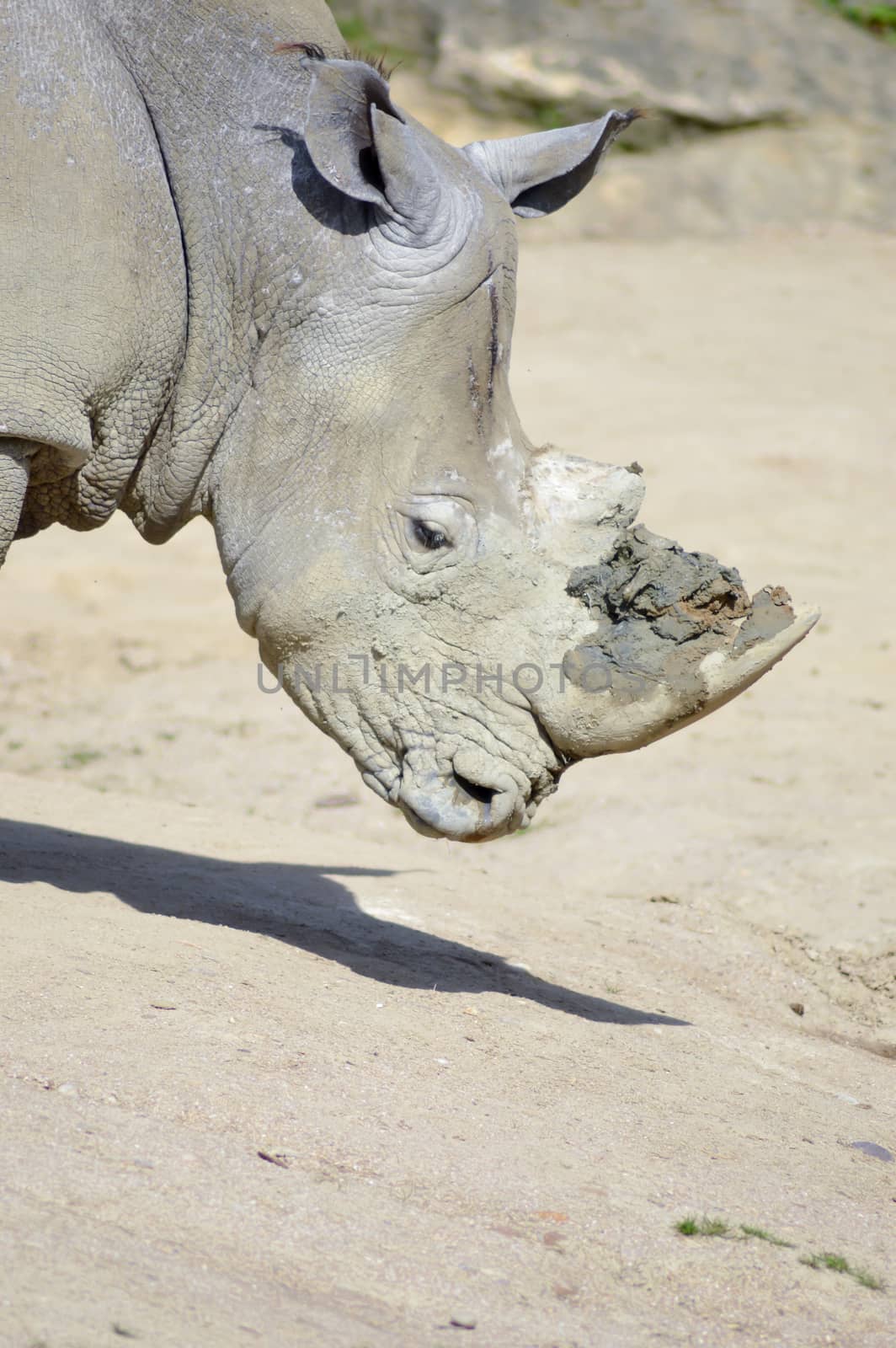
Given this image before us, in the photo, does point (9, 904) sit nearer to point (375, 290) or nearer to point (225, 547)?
point (225, 547)

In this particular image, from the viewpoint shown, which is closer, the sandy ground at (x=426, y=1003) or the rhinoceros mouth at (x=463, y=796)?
the sandy ground at (x=426, y=1003)

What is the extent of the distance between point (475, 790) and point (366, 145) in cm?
179

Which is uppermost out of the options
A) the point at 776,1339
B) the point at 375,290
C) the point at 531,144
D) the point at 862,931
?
the point at 531,144

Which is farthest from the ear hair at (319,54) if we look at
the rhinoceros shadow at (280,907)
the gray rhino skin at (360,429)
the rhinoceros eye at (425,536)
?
the rhinoceros shadow at (280,907)

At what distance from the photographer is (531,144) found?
4809 mm

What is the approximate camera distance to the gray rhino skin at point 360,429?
4242 millimetres

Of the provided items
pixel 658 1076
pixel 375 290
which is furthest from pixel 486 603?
pixel 658 1076

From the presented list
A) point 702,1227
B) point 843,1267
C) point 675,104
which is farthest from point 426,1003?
point 675,104

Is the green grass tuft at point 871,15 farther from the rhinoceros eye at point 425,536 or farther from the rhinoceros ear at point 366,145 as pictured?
the rhinoceros eye at point 425,536

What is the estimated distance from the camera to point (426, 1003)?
4.70 m

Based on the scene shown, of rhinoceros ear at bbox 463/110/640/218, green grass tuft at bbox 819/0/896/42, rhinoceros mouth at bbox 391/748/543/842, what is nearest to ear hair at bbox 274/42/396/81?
rhinoceros ear at bbox 463/110/640/218

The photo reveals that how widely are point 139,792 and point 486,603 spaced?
402 centimetres

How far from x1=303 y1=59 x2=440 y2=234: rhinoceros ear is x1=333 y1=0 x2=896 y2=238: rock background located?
1288cm

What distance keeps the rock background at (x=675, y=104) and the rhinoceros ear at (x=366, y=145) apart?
12880 millimetres
